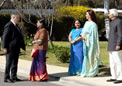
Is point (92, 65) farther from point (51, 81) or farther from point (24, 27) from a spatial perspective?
point (24, 27)

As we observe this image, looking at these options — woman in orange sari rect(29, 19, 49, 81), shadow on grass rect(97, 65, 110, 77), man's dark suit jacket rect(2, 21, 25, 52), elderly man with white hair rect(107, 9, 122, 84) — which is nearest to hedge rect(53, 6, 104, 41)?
shadow on grass rect(97, 65, 110, 77)

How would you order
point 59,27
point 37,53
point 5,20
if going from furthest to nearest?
point 59,27 < point 5,20 < point 37,53

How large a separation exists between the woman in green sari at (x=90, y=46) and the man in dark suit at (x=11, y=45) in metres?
1.93

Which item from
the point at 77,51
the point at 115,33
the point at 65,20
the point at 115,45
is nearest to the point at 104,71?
the point at 77,51

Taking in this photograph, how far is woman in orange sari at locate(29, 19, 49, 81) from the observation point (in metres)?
9.77

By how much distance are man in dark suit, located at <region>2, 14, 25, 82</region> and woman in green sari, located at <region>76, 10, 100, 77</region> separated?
1.93m

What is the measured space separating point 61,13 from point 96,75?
69.5 feet

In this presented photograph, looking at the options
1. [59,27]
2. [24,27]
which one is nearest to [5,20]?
[24,27]

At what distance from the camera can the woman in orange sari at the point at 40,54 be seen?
977 centimetres

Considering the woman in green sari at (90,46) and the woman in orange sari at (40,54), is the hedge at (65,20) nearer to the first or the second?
the woman in green sari at (90,46)

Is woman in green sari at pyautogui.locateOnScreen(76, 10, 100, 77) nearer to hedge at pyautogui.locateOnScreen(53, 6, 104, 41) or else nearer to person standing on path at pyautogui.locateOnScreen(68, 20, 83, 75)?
person standing on path at pyautogui.locateOnScreen(68, 20, 83, 75)

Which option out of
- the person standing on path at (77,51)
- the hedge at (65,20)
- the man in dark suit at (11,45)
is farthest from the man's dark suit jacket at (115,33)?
the hedge at (65,20)

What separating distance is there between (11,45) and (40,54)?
0.87 meters

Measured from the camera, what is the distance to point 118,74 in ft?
30.0
